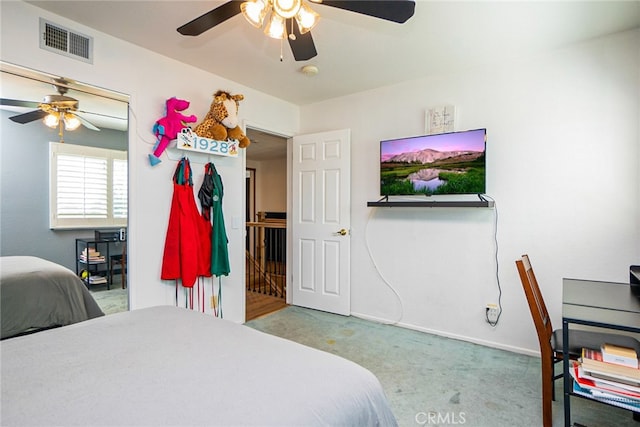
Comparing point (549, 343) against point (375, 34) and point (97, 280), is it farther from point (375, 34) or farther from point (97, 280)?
point (97, 280)

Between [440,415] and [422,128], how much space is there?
241 cm

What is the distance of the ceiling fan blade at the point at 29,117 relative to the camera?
207 cm

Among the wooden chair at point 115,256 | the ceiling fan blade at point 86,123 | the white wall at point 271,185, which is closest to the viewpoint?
the ceiling fan blade at point 86,123

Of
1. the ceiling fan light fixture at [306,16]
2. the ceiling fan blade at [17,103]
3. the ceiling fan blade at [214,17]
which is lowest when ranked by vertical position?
the ceiling fan blade at [17,103]

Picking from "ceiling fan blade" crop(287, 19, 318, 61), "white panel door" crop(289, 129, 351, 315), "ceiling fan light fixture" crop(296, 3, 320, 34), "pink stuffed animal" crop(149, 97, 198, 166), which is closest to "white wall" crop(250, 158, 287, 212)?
"white panel door" crop(289, 129, 351, 315)

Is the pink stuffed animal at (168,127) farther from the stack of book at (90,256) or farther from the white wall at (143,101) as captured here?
the stack of book at (90,256)

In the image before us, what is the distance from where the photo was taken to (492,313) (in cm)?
286

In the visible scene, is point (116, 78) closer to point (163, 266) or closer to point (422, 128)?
point (163, 266)

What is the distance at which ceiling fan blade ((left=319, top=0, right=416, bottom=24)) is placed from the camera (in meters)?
1.42

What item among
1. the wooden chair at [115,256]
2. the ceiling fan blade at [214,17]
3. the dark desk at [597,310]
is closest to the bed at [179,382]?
the dark desk at [597,310]

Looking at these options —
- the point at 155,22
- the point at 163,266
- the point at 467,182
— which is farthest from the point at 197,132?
the point at 467,182

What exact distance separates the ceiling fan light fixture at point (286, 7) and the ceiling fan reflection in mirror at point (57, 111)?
5.56 feet

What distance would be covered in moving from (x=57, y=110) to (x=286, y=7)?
1831 millimetres

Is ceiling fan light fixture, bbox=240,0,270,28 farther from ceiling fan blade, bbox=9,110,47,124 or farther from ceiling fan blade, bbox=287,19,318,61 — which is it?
ceiling fan blade, bbox=9,110,47,124
